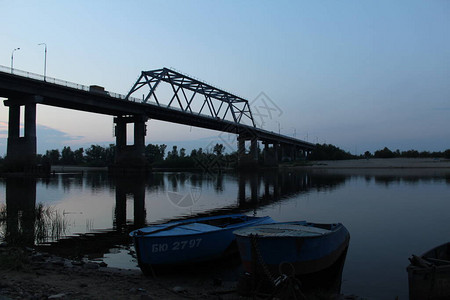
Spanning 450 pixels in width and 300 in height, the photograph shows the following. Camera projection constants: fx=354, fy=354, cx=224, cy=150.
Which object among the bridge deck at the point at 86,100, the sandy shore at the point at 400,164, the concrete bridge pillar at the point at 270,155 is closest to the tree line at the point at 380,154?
the sandy shore at the point at 400,164

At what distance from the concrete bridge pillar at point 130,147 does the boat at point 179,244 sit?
68.6 metres

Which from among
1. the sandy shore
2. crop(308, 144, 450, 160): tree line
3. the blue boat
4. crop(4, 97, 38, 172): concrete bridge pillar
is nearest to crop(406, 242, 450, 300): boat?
the blue boat

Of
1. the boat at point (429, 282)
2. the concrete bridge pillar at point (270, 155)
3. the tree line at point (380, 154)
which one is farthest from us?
the tree line at point (380, 154)

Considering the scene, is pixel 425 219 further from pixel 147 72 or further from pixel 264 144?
pixel 264 144

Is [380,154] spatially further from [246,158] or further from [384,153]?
[246,158]

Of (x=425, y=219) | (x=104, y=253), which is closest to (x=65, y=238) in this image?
(x=104, y=253)

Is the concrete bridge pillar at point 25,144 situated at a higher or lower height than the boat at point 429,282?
higher

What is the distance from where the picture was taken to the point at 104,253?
14547 mm

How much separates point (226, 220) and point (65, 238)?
7.96m

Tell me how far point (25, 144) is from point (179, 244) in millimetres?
53501

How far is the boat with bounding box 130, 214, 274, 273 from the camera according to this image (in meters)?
11.5

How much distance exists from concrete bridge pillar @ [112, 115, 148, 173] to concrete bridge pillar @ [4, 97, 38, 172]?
25926 mm

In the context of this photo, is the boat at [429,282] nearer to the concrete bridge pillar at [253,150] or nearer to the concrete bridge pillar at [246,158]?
the concrete bridge pillar at [246,158]

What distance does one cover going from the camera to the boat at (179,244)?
11.5m
